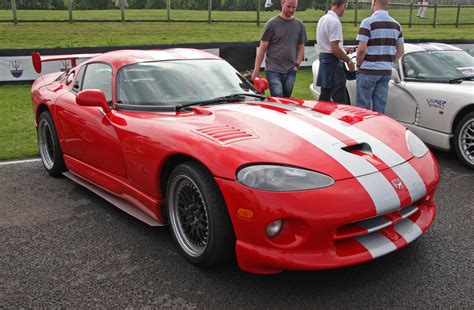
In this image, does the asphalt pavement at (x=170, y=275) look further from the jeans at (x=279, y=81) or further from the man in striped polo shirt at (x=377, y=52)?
the jeans at (x=279, y=81)

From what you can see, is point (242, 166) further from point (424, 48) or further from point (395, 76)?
point (424, 48)

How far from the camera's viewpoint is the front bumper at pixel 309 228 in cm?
232

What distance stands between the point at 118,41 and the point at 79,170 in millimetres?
12158

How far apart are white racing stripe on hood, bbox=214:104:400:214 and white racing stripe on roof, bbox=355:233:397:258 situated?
0.53 feet

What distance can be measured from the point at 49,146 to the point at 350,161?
3321 mm

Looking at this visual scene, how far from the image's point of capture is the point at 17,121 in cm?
708

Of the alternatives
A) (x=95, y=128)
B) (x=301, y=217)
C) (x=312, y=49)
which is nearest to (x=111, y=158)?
(x=95, y=128)

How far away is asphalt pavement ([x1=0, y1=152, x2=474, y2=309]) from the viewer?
2.48 m

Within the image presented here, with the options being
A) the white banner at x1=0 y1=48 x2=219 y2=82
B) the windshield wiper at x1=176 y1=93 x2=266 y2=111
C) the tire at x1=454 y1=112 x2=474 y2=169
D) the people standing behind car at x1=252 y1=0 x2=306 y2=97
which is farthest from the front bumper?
the white banner at x1=0 y1=48 x2=219 y2=82

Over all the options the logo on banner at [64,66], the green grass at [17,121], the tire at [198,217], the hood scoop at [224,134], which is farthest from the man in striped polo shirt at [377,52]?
the logo on banner at [64,66]

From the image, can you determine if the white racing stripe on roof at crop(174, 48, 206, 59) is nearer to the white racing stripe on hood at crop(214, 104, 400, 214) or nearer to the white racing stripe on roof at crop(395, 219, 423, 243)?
the white racing stripe on hood at crop(214, 104, 400, 214)

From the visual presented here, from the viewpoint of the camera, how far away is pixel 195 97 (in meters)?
3.51

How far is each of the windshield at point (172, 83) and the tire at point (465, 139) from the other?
7.78 feet

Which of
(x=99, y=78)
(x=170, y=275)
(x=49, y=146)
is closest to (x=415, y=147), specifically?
(x=170, y=275)
